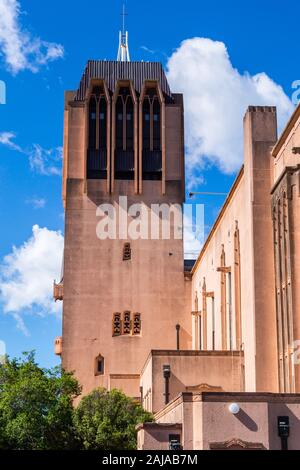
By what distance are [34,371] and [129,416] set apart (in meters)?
4.86

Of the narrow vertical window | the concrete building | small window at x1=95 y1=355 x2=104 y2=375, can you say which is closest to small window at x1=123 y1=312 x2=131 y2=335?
the concrete building

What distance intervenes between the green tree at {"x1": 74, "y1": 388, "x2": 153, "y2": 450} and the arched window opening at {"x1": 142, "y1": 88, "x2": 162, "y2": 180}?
21.8 metres

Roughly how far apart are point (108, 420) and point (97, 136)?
87.0 feet

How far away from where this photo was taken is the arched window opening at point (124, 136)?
57.8 meters

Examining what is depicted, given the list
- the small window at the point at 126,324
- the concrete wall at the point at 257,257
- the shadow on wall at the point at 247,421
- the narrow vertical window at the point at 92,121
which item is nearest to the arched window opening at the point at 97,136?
the narrow vertical window at the point at 92,121

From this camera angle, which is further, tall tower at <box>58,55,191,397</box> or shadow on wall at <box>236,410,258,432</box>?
tall tower at <box>58,55,191,397</box>

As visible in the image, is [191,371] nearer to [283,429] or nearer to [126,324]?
[283,429]

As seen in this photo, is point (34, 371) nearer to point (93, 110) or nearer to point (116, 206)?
point (116, 206)

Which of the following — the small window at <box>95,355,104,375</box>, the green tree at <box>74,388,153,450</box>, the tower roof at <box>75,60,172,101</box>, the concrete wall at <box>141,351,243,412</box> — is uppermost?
the tower roof at <box>75,60,172,101</box>

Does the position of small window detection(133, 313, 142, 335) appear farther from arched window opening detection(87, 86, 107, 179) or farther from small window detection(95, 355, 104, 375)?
arched window opening detection(87, 86, 107, 179)

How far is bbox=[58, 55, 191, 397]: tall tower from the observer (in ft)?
177

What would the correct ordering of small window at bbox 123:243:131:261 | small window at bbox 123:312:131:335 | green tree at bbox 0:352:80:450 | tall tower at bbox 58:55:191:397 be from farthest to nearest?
1. small window at bbox 123:243:131:261
2. small window at bbox 123:312:131:335
3. tall tower at bbox 58:55:191:397
4. green tree at bbox 0:352:80:450

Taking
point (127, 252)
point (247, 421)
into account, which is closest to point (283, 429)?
point (247, 421)

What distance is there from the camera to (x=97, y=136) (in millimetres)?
58125
